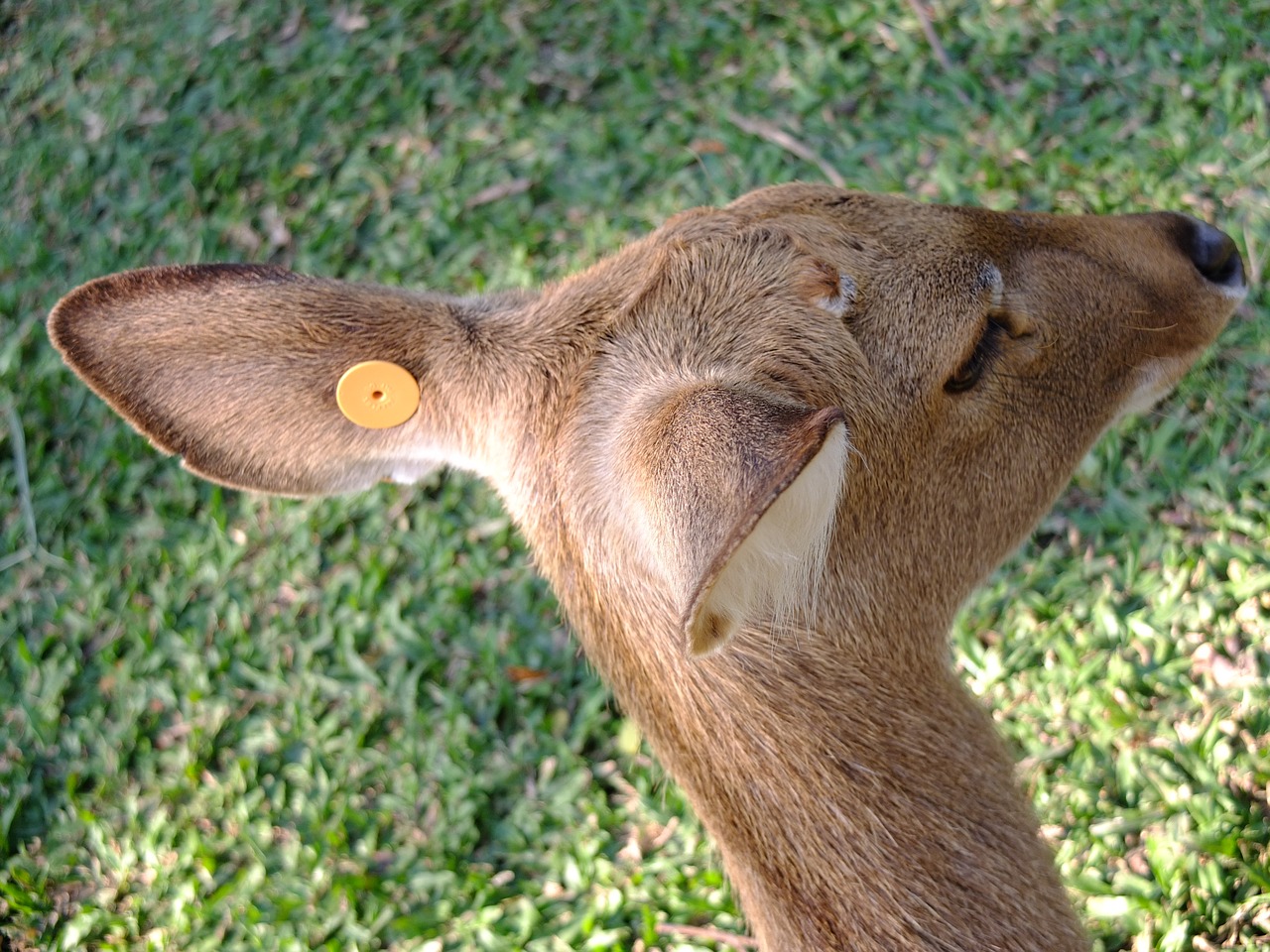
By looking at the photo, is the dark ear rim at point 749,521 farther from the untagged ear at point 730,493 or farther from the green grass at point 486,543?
the green grass at point 486,543

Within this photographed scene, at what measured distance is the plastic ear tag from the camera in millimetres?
2580

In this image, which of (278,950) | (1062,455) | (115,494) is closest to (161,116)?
(115,494)

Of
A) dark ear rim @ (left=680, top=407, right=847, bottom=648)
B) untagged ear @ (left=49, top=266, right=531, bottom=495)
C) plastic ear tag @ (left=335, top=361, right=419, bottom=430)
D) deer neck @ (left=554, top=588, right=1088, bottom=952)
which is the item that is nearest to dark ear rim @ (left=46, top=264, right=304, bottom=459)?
untagged ear @ (left=49, top=266, right=531, bottom=495)

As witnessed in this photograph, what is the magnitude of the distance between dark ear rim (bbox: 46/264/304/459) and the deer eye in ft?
5.57

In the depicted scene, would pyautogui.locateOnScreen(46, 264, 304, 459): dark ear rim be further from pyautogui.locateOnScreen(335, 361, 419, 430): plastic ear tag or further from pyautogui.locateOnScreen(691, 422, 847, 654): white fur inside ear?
pyautogui.locateOnScreen(691, 422, 847, 654): white fur inside ear

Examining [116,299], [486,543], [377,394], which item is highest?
[116,299]

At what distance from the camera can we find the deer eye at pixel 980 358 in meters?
2.52

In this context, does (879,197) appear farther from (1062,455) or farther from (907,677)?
(907,677)

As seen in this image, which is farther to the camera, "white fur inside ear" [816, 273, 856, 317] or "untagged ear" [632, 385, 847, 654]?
"white fur inside ear" [816, 273, 856, 317]

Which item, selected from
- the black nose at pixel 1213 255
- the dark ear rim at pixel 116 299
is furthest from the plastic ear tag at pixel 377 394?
the black nose at pixel 1213 255

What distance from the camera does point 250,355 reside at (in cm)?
263

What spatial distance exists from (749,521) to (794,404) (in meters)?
0.61

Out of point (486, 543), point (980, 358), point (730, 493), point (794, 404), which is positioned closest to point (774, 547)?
point (730, 493)

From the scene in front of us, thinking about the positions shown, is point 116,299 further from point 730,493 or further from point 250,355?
point 730,493
